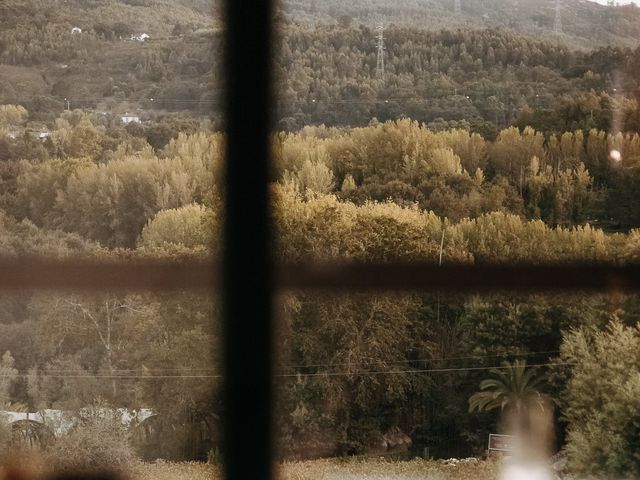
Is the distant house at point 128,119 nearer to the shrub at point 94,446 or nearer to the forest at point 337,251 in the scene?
the forest at point 337,251

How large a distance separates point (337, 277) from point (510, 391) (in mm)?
983

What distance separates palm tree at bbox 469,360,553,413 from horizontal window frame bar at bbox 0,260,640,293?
17.8 inches

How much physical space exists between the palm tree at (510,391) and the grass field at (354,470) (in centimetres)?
26

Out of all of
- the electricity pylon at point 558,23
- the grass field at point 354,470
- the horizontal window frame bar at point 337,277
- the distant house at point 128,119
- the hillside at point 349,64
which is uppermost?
the electricity pylon at point 558,23

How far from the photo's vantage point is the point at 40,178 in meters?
4.00

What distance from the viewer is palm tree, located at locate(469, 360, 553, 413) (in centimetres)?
366

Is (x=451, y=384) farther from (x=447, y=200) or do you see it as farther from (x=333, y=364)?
(x=447, y=200)

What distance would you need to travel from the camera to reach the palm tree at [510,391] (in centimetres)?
366

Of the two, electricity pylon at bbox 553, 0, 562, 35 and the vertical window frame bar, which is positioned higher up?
electricity pylon at bbox 553, 0, 562, 35

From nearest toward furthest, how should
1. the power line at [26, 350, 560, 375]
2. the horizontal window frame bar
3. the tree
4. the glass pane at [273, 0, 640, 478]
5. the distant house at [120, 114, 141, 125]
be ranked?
the horizontal window frame bar → the tree → the glass pane at [273, 0, 640, 478] → the power line at [26, 350, 560, 375] → the distant house at [120, 114, 141, 125]

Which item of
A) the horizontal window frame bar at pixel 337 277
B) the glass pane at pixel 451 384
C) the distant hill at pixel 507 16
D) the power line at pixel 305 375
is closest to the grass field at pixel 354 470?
the glass pane at pixel 451 384

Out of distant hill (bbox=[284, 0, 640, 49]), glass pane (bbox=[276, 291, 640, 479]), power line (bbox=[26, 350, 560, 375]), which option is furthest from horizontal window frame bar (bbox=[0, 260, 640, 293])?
distant hill (bbox=[284, 0, 640, 49])

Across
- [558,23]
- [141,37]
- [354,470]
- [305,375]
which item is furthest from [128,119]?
[558,23]

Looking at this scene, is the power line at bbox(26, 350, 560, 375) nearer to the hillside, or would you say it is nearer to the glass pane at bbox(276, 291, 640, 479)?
the glass pane at bbox(276, 291, 640, 479)
